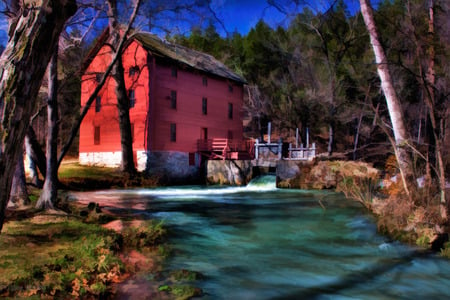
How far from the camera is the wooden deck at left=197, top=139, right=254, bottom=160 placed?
2525 centimetres

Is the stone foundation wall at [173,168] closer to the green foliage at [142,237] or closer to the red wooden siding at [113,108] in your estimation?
the red wooden siding at [113,108]

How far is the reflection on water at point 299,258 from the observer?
498 centimetres

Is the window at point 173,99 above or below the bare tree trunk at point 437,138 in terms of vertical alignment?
above

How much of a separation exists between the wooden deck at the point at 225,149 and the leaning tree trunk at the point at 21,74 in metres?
21.6

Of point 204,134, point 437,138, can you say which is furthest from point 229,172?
point 437,138

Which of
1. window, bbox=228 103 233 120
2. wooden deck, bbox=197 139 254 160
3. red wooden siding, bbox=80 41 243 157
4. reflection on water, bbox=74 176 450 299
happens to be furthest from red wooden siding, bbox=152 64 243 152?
reflection on water, bbox=74 176 450 299

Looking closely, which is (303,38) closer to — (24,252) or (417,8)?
(417,8)

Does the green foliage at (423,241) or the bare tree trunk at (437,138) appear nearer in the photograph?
the bare tree trunk at (437,138)

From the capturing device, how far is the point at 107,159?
82.2 ft

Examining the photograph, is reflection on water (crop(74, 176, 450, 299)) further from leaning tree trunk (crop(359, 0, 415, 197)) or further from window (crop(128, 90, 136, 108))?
window (crop(128, 90, 136, 108))

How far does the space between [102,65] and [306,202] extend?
17977 millimetres

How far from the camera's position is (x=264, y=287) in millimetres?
5004

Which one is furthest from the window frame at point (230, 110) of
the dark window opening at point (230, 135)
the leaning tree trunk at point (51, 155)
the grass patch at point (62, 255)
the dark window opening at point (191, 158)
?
the grass patch at point (62, 255)

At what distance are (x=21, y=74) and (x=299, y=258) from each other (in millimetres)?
5117
